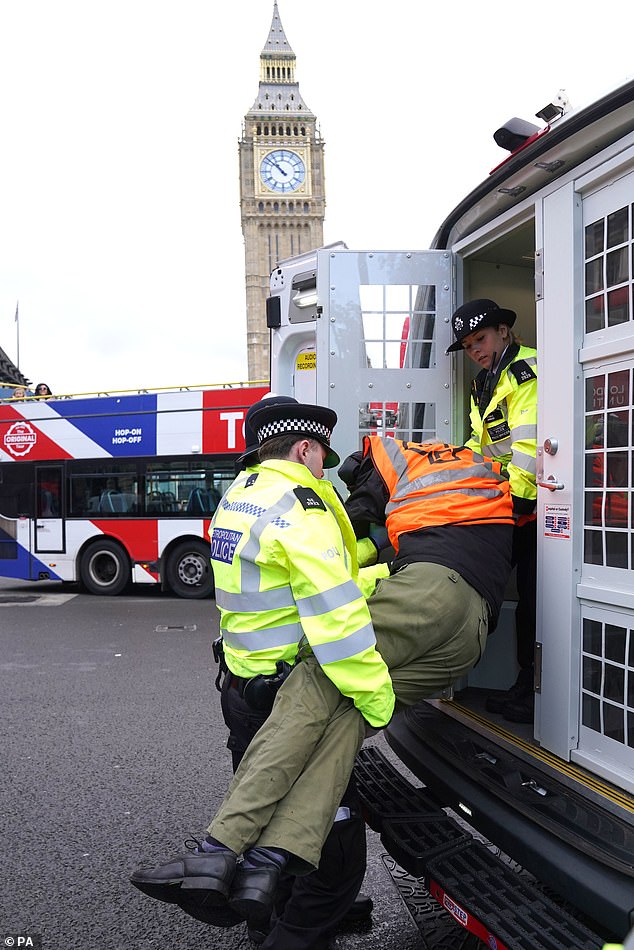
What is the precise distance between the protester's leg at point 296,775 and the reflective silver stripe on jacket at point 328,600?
19 centimetres

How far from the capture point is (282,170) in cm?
8006

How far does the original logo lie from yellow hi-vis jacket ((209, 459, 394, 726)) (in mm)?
10487

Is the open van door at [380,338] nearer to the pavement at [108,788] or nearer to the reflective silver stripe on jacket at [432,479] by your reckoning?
the reflective silver stripe on jacket at [432,479]

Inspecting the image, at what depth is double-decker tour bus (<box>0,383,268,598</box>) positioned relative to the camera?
11188 mm

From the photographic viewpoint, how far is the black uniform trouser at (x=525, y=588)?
10.5 feet

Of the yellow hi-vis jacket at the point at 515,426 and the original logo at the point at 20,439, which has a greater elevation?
the original logo at the point at 20,439

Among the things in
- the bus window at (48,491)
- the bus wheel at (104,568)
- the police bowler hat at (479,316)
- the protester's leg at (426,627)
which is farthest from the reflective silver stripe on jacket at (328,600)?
the bus window at (48,491)

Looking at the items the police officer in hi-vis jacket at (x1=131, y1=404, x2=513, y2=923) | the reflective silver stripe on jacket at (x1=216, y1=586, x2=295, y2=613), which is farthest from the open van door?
the reflective silver stripe on jacket at (x1=216, y1=586, x2=295, y2=613)

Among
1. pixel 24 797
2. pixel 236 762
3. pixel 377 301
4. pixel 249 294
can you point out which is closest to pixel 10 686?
pixel 24 797

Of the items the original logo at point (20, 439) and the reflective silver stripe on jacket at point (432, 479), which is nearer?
the reflective silver stripe on jacket at point (432, 479)

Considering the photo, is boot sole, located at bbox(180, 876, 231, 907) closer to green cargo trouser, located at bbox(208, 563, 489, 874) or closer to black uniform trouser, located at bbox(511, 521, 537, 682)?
green cargo trouser, located at bbox(208, 563, 489, 874)

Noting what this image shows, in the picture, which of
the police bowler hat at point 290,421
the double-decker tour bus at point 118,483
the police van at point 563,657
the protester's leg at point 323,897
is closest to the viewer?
the police van at point 563,657

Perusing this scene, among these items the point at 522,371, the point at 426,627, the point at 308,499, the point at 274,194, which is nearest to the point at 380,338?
the point at 522,371

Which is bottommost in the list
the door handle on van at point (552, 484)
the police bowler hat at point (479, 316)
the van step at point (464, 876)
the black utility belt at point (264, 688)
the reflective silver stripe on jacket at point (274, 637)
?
the van step at point (464, 876)
